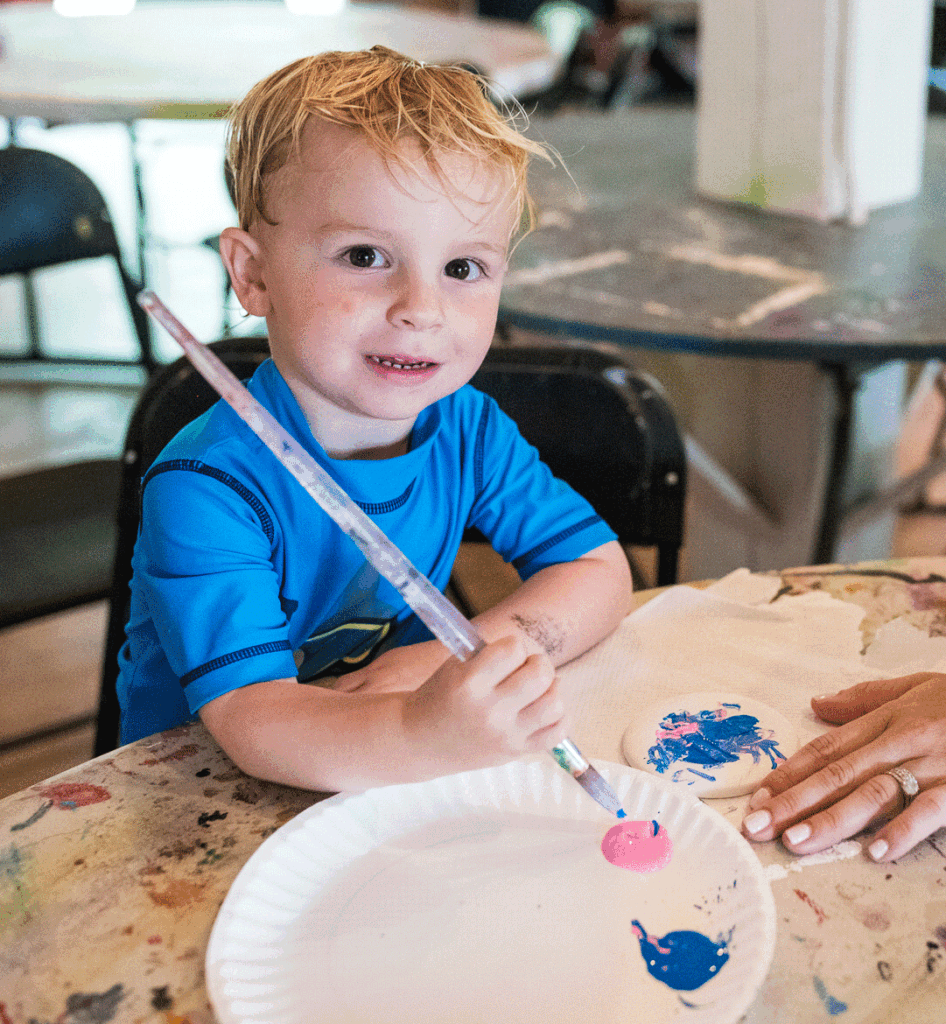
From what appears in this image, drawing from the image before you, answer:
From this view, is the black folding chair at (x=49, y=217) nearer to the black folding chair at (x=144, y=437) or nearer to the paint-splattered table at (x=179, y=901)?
the black folding chair at (x=144, y=437)

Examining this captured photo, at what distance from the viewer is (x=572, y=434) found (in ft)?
3.20

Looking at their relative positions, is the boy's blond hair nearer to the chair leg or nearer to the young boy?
the young boy

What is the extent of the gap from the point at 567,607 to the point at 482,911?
0.27 m

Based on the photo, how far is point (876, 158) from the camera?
5.67ft

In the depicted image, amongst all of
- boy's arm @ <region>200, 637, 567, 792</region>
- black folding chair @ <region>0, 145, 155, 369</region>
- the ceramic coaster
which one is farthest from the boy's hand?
black folding chair @ <region>0, 145, 155, 369</region>

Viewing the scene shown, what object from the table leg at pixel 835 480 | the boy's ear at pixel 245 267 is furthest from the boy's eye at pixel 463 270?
the table leg at pixel 835 480

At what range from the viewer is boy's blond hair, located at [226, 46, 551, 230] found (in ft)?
2.07

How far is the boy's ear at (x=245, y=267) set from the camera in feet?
2.25

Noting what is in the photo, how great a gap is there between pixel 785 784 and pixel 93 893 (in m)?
0.36

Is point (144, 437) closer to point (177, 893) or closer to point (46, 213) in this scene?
point (177, 893)

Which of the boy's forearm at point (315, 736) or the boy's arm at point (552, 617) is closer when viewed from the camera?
the boy's forearm at point (315, 736)

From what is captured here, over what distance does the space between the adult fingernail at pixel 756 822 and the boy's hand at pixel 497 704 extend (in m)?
0.11

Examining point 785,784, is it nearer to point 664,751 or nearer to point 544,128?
point 664,751

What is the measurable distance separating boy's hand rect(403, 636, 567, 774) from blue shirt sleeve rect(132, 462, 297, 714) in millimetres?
139
